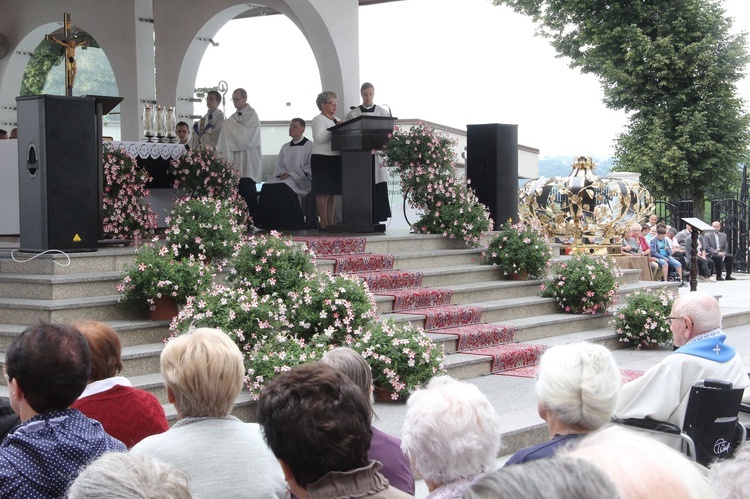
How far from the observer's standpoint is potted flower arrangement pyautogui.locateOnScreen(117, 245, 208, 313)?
7.39 meters

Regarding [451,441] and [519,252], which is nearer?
[451,441]

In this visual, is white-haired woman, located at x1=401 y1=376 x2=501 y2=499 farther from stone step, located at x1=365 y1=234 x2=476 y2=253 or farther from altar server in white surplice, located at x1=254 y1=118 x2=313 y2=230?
altar server in white surplice, located at x1=254 y1=118 x2=313 y2=230

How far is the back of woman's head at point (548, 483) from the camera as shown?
3.78 feet

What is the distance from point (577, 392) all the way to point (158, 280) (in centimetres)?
470

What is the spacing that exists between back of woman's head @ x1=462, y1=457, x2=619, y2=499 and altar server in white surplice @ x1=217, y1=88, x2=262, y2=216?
1141 centimetres

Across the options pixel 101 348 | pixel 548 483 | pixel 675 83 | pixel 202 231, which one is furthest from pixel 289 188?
pixel 675 83

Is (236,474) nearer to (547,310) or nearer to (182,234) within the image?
(182,234)

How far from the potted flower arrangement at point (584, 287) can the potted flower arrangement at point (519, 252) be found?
1.08 ft

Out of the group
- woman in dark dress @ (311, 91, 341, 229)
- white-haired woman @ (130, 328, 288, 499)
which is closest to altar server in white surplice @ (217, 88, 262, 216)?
woman in dark dress @ (311, 91, 341, 229)

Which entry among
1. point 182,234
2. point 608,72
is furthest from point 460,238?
point 608,72

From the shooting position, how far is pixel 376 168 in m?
12.0

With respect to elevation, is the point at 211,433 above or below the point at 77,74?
below

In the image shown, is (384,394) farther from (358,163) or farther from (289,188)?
(289,188)

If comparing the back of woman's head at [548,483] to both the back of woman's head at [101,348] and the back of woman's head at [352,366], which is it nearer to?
the back of woman's head at [352,366]
